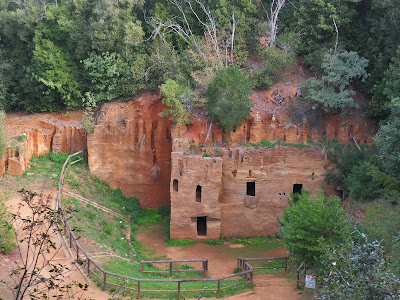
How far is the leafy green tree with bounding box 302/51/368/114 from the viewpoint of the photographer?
2886 cm

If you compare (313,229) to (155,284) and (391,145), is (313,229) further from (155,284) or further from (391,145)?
(155,284)

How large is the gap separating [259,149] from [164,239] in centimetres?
657

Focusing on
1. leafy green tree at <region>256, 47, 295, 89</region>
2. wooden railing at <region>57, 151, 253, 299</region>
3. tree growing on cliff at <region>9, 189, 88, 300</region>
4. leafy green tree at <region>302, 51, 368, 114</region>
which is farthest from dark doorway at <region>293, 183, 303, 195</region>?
tree growing on cliff at <region>9, 189, 88, 300</region>

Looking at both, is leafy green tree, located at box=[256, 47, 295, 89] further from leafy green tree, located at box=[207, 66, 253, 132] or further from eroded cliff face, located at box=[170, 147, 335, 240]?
eroded cliff face, located at box=[170, 147, 335, 240]

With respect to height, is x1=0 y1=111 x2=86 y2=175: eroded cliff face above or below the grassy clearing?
above

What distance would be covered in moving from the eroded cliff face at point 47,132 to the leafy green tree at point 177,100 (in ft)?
18.1

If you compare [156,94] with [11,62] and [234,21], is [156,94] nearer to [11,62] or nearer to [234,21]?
[234,21]

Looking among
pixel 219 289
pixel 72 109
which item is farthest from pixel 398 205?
pixel 72 109

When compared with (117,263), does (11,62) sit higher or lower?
higher

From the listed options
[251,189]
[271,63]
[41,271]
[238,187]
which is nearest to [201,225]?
[238,187]

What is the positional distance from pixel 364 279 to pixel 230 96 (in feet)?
53.6

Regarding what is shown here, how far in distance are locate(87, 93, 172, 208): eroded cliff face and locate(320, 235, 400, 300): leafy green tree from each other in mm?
18959

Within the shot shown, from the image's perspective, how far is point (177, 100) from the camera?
2898 centimetres

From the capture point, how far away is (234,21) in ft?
102
